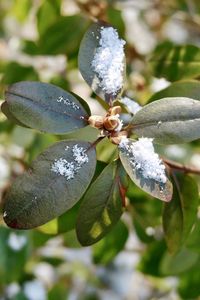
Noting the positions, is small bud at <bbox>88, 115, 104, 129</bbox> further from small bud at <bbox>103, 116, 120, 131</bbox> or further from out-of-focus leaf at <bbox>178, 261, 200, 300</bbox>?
out-of-focus leaf at <bbox>178, 261, 200, 300</bbox>

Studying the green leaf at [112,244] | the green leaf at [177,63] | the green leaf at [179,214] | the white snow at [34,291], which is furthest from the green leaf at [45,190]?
the white snow at [34,291]

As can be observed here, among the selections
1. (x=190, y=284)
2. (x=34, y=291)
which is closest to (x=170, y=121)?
(x=190, y=284)

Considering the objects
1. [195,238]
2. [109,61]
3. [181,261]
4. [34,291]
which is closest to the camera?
[109,61]

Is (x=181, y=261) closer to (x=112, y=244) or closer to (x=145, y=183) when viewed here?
(x=112, y=244)

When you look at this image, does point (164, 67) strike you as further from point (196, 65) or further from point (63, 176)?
point (63, 176)

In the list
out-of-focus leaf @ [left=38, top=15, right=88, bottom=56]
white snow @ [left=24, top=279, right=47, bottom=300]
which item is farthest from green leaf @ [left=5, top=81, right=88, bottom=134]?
white snow @ [left=24, top=279, right=47, bottom=300]

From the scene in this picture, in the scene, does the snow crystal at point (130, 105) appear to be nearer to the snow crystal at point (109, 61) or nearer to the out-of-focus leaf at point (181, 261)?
the snow crystal at point (109, 61)
